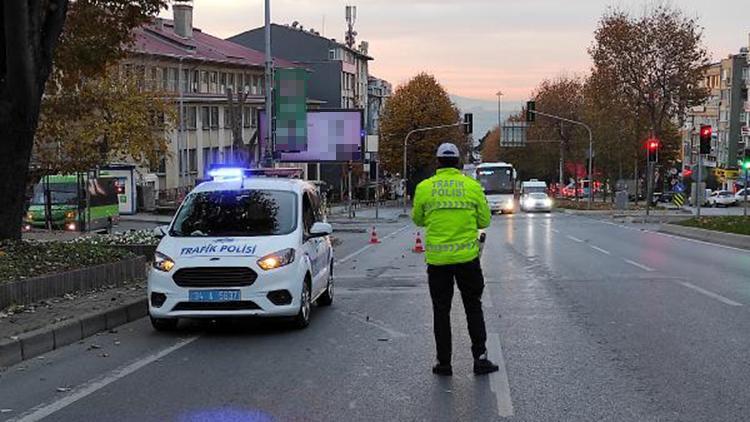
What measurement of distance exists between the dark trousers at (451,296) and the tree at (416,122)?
73.1 m

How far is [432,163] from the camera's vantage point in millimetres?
81562

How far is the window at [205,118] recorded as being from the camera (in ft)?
204

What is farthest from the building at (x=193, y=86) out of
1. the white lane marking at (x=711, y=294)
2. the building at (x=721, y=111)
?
the building at (x=721, y=111)

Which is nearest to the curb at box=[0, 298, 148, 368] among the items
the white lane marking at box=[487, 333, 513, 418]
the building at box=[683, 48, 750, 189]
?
the white lane marking at box=[487, 333, 513, 418]

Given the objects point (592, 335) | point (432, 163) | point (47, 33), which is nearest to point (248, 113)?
point (432, 163)

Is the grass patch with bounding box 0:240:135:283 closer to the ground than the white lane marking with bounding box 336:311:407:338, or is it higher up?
higher up

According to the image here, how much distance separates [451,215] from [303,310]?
300 cm

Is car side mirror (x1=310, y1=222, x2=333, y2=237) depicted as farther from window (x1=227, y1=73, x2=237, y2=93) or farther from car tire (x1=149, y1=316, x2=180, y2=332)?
window (x1=227, y1=73, x2=237, y2=93)

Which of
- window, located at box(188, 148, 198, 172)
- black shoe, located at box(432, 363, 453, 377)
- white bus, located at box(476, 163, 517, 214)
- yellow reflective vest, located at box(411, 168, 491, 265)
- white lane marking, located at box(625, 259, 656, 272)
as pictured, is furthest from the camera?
window, located at box(188, 148, 198, 172)

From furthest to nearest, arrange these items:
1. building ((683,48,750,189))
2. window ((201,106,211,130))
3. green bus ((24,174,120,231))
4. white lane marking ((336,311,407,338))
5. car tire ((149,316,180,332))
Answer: building ((683,48,750,189)) → window ((201,106,211,130)) → green bus ((24,174,120,231)) → car tire ((149,316,180,332)) → white lane marking ((336,311,407,338))

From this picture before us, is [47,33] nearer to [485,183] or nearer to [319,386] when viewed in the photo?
[319,386]

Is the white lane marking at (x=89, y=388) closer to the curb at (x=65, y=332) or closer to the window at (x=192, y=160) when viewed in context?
the curb at (x=65, y=332)

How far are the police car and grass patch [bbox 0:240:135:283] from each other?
1.82m

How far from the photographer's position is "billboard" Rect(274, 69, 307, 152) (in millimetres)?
27406
